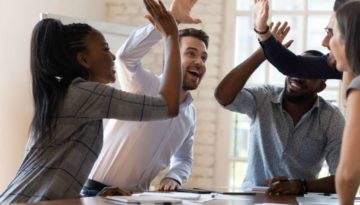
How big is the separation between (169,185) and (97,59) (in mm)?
740

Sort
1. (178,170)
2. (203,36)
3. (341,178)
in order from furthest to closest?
1. (203,36)
2. (178,170)
3. (341,178)

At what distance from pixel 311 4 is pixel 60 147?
3.53 metres

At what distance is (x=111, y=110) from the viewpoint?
199 cm

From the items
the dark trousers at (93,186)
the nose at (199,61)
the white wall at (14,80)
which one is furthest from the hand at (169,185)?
the white wall at (14,80)

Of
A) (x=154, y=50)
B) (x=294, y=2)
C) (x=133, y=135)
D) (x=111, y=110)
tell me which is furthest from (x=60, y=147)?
(x=294, y=2)

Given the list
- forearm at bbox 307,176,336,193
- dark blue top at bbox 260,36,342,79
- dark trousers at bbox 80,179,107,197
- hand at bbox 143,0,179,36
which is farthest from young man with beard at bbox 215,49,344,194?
hand at bbox 143,0,179,36

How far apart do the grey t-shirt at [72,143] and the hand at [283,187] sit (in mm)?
706

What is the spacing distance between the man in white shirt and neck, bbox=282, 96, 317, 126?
1.57 ft

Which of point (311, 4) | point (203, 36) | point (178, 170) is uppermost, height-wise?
point (311, 4)

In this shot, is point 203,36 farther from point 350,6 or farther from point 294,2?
point 294,2

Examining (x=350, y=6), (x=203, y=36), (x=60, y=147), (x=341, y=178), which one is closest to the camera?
(x=341, y=178)

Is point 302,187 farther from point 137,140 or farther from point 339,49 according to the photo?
point 339,49

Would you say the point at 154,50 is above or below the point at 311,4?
below

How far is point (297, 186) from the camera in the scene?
101 inches
